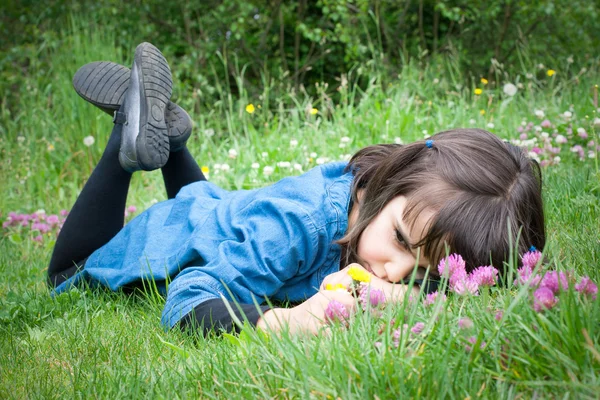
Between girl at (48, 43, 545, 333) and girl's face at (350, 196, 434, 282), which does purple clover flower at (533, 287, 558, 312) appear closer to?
girl at (48, 43, 545, 333)

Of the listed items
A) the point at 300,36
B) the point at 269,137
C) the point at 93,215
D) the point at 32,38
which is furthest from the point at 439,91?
the point at 32,38

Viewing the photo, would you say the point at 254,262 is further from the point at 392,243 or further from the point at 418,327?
the point at 418,327

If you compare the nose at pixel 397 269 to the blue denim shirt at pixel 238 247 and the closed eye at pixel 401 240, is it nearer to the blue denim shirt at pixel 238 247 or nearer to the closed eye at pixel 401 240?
the closed eye at pixel 401 240

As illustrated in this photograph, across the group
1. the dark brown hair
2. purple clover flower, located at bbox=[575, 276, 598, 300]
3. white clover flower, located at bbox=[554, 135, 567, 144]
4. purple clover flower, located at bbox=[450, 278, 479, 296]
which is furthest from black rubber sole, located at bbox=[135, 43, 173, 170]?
white clover flower, located at bbox=[554, 135, 567, 144]

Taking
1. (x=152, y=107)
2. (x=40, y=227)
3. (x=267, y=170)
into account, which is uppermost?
(x=152, y=107)

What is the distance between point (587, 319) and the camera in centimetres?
127

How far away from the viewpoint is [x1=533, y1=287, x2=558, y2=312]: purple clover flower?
4.37 feet

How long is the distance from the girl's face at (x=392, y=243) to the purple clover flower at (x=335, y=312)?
37 cm

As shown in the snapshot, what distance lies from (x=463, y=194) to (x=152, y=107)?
52.8 inches

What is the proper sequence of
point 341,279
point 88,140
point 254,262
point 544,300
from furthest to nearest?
point 88,140
point 254,262
point 341,279
point 544,300

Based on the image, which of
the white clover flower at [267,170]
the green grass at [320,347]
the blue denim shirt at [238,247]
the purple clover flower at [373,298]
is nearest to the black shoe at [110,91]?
the blue denim shirt at [238,247]

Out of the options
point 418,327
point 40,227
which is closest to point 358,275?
point 418,327

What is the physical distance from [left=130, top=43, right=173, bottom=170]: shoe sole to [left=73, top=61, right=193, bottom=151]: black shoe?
90 millimetres

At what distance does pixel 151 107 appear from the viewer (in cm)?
269
